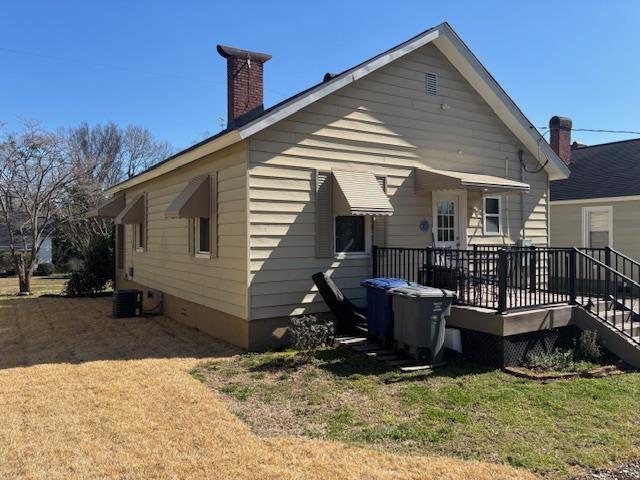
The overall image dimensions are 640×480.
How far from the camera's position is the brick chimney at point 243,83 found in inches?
436

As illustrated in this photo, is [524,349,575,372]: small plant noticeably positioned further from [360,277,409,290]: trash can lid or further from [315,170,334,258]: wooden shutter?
[315,170,334,258]: wooden shutter

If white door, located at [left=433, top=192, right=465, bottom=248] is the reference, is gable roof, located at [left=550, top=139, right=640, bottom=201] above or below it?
above

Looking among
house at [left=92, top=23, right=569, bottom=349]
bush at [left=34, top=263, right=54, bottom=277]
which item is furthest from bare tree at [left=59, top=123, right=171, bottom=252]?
house at [left=92, top=23, right=569, bottom=349]

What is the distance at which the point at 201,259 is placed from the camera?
10.2 m

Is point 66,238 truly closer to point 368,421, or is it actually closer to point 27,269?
point 27,269

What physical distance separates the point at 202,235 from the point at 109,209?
24.0ft

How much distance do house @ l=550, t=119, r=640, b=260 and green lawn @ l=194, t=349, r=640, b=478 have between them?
10719 mm

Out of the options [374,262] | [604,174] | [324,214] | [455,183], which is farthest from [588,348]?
[604,174]

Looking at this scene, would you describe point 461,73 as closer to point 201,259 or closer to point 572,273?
point 572,273

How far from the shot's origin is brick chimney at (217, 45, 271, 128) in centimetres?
1107

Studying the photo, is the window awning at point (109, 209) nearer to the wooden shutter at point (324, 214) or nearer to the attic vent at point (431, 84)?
the wooden shutter at point (324, 214)

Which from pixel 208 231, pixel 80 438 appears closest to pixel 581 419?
pixel 80 438

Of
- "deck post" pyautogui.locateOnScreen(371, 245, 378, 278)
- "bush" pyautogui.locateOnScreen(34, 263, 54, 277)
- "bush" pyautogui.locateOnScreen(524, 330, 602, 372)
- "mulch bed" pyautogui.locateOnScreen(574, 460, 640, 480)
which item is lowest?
"bush" pyautogui.locateOnScreen(34, 263, 54, 277)

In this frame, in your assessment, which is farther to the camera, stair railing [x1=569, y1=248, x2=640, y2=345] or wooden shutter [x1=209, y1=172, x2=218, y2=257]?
wooden shutter [x1=209, y1=172, x2=218, y2=257]
